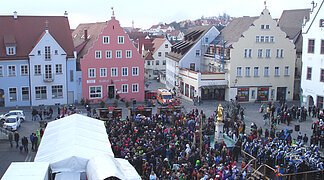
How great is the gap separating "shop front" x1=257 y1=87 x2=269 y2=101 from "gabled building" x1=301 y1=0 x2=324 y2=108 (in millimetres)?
5458

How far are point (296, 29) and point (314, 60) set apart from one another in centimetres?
1464

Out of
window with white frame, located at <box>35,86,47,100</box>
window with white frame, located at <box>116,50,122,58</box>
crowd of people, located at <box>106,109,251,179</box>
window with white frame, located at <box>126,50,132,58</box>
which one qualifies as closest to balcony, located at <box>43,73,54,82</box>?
window with white frame, located at <box>35,86,47,100</box>

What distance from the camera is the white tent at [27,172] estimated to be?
54.6 feet

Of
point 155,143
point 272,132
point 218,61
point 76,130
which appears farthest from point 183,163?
point 218,61

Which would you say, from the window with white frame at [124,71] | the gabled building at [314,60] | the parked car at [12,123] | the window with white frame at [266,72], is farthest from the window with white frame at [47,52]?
the gabled building at [314,60]

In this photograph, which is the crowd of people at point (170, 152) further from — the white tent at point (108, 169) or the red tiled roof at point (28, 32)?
the red tiled roof at point (28, 32)

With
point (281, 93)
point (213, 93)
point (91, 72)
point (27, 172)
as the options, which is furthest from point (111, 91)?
point (27, 172)

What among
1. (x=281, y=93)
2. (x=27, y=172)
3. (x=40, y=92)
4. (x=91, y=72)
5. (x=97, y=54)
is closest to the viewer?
(x=27, y=172)

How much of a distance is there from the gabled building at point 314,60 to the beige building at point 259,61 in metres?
4.93

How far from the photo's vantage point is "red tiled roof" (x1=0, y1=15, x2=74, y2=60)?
153 ft

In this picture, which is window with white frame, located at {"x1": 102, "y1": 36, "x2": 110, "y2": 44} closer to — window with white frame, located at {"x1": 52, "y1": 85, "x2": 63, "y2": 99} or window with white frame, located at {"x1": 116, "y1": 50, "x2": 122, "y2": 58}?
window with white frame, located at {"x1": 116, "y1": 50, "x2": 122, "y2": 58}

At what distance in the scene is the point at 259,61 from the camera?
51.8m

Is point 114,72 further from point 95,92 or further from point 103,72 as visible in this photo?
point 95,92

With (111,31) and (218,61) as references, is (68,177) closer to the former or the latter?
(111,31)
